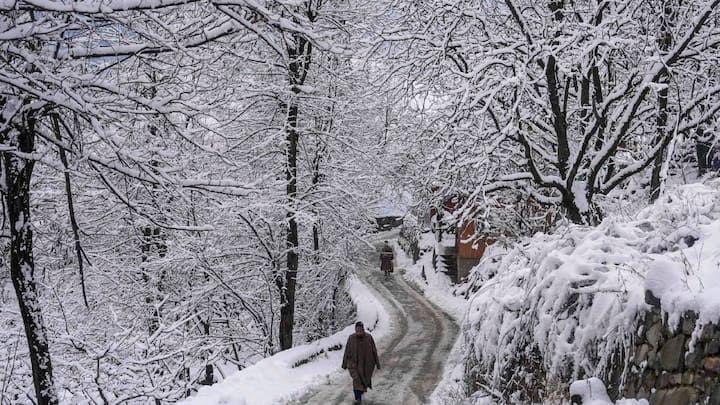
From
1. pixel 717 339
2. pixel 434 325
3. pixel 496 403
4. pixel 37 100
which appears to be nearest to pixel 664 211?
pixel 717 339

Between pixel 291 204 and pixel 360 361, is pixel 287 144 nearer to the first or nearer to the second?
pixel 291 204

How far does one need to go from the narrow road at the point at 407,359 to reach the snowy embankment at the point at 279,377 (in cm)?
46

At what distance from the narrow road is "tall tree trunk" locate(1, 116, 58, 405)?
6.52 m

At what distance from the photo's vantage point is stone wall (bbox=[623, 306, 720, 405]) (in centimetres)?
422

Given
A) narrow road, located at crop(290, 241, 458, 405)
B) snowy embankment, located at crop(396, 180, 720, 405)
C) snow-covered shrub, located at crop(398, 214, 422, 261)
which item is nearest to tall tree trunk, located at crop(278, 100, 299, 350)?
narrow road, located at crop(290, 241, 458, 405)

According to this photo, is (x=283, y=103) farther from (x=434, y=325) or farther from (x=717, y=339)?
(x=717, y=339)

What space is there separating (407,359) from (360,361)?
5.70m

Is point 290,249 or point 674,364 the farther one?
point 290,249

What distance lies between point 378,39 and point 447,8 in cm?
151

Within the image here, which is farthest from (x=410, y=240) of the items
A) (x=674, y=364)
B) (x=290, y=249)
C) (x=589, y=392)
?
(x=674, y=364)

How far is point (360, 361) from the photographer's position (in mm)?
11477

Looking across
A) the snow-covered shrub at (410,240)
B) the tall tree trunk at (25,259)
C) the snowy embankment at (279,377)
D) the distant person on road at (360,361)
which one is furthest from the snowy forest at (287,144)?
the snow-covered shrub at (410,240)

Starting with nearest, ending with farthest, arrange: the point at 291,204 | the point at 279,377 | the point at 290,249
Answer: the point at 279,377 < the point at 291,204 < the point at 290,249

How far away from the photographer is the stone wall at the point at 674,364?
4.22 m
